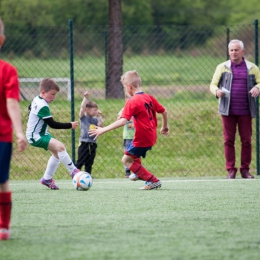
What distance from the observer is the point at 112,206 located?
20.6 feet

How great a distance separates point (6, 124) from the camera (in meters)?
4.59

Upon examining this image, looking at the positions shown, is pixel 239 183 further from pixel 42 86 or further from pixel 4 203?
pixel 4 203

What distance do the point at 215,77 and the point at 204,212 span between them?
178 inches

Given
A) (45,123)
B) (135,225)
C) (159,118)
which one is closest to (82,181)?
(45,123)

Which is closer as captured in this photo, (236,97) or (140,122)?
(140,122)

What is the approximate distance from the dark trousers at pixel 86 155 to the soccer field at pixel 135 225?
9.90ft

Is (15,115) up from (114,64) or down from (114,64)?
down

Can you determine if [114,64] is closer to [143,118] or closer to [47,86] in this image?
[47,86]

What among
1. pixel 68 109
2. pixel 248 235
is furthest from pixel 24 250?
pixel 68 109

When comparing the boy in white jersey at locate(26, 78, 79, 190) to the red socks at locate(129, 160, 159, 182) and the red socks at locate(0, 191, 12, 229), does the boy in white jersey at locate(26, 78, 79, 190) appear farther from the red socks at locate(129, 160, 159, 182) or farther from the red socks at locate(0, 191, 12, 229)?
the red socks at locate(0, 191, 12, 229)

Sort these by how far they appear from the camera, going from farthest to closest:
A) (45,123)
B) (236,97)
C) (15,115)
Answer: (236,97)
(45,123)
(15,115)

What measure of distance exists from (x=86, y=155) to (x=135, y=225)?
5.93 metres

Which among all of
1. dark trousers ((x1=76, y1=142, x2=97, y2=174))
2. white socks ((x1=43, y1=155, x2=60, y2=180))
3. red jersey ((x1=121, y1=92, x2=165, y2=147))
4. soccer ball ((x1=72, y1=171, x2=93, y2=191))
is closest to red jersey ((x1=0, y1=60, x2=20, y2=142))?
red jersey ((x1=121, y1=92, x2=165, y2=147))

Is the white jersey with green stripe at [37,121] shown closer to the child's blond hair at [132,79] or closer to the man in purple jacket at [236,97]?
the child's blond hair at [132,79]
